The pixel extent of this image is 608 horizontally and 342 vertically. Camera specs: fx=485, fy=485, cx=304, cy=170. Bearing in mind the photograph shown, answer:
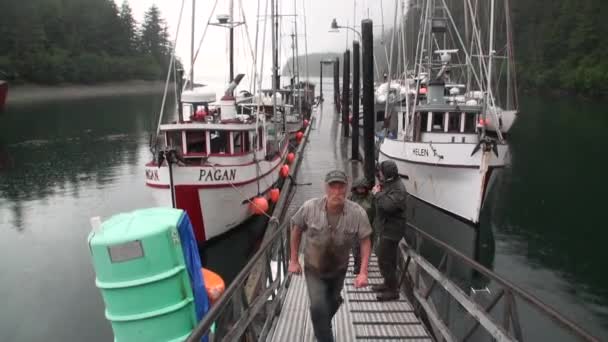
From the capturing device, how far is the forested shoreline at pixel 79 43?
8288 centimetres

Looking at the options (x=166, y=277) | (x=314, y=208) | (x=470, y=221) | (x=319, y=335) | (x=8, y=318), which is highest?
(x=314, y=208)

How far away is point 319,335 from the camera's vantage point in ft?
15.4

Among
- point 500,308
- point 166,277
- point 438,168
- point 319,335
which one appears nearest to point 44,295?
point 166,277

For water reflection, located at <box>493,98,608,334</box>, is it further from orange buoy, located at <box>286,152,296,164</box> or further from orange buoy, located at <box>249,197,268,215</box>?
orange buoy, located at <box>286,152,296,164</box>

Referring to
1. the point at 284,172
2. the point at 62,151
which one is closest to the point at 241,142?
the point at 284,172

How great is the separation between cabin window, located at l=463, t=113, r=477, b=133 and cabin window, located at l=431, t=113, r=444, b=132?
827 millimetres

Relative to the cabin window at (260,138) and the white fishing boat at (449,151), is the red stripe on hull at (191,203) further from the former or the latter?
the white fishing boat at (449,151)

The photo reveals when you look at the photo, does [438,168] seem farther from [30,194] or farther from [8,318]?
[30,194]

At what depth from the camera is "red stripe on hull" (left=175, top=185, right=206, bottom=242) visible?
12859 mm

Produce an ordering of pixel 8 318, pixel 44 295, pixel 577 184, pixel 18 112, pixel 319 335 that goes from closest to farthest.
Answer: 1. pixel 319 335
2. pixel 8 318
3. pixel 44 295
4. pixel 577 184
5. pixel 18 112

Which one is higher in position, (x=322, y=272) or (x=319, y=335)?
(x=322, y=272)

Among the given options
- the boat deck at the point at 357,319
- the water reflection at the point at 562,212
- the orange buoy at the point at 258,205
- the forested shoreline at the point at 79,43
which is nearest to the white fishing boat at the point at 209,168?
the orange buoy at the point at 258,205

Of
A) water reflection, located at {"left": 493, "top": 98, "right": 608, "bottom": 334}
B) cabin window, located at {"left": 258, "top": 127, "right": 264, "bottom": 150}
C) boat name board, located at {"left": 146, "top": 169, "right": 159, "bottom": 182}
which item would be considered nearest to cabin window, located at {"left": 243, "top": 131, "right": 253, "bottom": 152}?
cabin window, located at {"left": 258, "top": 127, "right": 264, "bottom": 150}

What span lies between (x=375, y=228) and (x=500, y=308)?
20.2 feet
